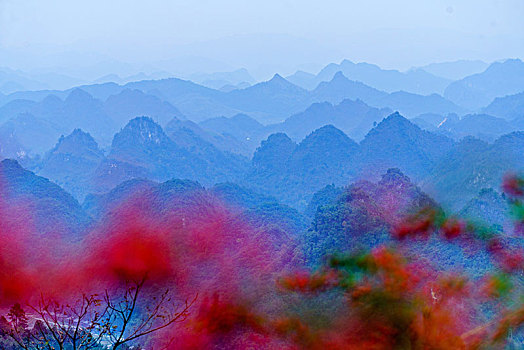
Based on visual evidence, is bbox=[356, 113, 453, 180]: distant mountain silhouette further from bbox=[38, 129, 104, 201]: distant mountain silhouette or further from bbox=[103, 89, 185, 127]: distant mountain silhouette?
bbox=[103, 89, 185, 127]: distant mountain silhouette

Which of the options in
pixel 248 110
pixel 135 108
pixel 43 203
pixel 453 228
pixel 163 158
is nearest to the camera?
pixel 453 228

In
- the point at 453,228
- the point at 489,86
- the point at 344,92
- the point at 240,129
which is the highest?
the point at 344,92

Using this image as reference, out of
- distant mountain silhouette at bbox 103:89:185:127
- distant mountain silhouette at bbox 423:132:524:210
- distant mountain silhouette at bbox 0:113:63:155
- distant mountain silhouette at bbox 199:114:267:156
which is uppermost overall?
distant mountain silhouette at bbox 103:89:185:127

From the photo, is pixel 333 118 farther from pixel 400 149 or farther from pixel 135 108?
pixel 135 108

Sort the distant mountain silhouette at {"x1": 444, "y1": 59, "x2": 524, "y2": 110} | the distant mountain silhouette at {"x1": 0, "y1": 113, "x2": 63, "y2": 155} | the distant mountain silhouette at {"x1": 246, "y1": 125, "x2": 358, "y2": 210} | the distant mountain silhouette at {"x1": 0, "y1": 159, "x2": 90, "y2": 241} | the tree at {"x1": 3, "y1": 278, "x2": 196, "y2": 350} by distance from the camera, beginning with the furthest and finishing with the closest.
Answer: the distant mountain silhouette at {"x1": 444, "y1": 59, "x2": 524, "y2": 110} < the distant mountain silhouette at {"x1": 0, "y1": 113, "x2": 63, "y2": 155} < the distant mountain silhouette at {"x1": 246, "y1": 125, "x2": 358, "y2": 210} < the distant mountain silhouette at {"x1": 0, "y1": 159, "x2": 90, "y2": 241} < the tree at {"x1": 3, "y1": 278, "x2": 196, "y2": 350}

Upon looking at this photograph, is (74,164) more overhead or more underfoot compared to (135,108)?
more underfoot

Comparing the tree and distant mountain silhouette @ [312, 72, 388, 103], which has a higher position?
distant mountain silhouette @ [312, 72, 388, 103]

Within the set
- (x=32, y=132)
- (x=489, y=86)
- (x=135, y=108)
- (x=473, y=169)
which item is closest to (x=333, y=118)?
(x=135, y=108)

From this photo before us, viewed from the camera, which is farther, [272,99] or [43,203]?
[272,99]

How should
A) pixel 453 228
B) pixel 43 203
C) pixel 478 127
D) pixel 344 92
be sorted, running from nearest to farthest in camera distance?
pixel 453 228
pixel 43 203
pixel 478 127
pixel 344 92

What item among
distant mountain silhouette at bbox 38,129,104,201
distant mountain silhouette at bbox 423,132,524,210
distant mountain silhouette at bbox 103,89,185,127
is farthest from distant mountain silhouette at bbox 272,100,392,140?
distant mountain silhouette at bbox 423,132,524,210

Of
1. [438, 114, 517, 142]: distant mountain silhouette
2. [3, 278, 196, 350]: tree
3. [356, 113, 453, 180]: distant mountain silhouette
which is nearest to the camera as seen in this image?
[3, 278, 196, 350]: tree
